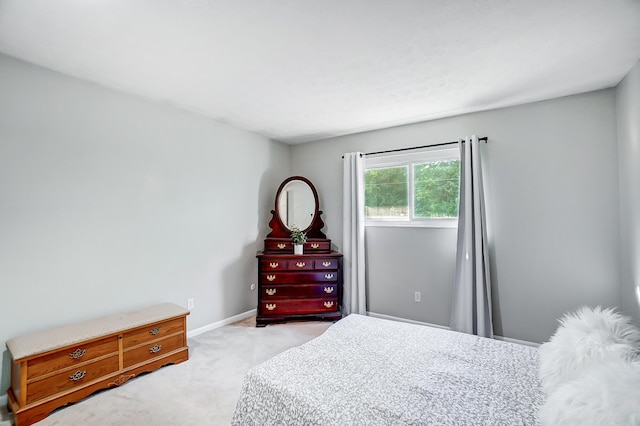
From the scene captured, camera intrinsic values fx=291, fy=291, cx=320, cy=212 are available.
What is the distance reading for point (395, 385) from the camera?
135 cm

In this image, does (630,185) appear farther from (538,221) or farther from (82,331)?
(82,331)

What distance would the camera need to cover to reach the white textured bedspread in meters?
1.15

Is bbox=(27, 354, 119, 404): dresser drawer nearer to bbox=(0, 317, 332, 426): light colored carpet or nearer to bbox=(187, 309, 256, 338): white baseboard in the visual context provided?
bbox=(0, 317, 332, 426): light colored carpet

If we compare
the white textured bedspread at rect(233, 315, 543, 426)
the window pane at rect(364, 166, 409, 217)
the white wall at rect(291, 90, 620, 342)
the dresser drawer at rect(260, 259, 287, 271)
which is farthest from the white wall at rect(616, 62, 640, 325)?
the dresser drawer at rect(260, 259, 287, 271)

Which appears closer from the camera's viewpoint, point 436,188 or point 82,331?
point 82,331

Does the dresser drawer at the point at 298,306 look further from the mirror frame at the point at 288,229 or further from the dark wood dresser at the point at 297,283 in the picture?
the mirror frame at the point at 288,229

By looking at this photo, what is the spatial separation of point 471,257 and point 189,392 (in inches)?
111

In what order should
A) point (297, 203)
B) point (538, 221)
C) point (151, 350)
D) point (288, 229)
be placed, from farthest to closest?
1. point (297, 203)
2. point (288, 229)
3. point (538, 221)
4. point (151, 350)

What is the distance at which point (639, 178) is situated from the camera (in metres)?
2.12

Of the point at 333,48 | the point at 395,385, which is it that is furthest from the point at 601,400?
the point at 333,48

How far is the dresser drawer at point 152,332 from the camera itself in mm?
2334

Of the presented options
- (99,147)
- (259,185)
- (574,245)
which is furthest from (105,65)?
(574,245)

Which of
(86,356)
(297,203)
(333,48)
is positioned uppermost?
(333,48)

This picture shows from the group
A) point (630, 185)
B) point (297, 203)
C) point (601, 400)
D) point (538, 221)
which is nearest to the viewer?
point (601, 400)
